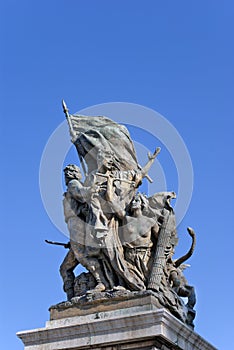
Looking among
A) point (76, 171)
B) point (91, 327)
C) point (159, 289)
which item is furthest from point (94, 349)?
point (76, 171)

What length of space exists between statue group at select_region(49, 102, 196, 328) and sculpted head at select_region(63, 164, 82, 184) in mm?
19

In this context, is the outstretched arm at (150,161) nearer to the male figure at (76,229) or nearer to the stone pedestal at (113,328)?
the male figure at (76,229)

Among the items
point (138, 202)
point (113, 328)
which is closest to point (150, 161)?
point (138, 202)

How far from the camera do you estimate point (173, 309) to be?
13578 mm

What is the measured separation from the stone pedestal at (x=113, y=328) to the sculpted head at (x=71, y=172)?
2626 millimetres

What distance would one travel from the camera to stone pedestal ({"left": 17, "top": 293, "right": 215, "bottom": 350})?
1244 centimetres

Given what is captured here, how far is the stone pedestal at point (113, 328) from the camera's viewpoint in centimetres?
1244

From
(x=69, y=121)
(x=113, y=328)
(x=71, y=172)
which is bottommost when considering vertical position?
(x=113, y=328)

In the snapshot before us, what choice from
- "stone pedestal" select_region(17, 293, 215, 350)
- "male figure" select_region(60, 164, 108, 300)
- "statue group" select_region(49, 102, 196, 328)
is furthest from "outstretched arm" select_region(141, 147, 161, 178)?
"stone pedestal" select_region(17, 293, 215, 350)

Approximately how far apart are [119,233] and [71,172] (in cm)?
175

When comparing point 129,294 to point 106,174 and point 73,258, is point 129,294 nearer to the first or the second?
point 73,258

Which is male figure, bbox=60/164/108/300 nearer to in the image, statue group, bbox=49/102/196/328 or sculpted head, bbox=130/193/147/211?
statue group, bbox=49/102/196/328

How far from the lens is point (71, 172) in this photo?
14.8m

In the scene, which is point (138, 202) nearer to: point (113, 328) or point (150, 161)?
point (150, 161)
